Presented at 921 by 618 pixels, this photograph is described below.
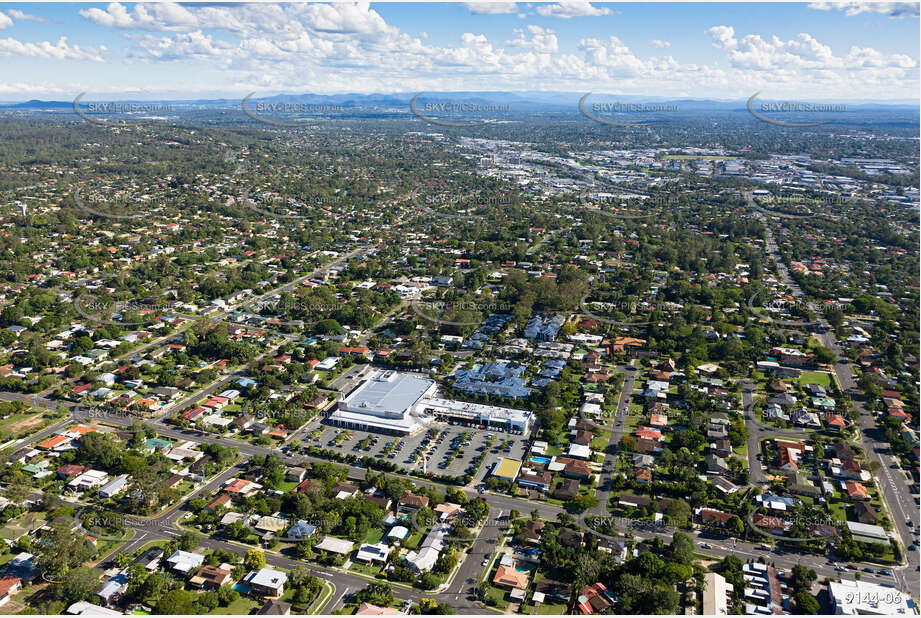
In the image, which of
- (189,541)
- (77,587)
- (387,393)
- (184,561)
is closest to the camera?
(77,587)

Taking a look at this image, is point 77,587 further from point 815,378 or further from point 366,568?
point 815,378

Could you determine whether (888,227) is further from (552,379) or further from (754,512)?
(754,512)

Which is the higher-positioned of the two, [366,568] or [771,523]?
[771,523]

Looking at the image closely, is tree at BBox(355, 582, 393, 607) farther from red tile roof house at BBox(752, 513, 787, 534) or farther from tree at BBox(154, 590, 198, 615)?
red tile roof house at BBox(752, 513, 787, 534)

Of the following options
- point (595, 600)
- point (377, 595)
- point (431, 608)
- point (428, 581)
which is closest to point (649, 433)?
point (595, 600)

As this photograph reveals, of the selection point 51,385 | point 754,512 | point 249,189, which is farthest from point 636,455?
point 249,189

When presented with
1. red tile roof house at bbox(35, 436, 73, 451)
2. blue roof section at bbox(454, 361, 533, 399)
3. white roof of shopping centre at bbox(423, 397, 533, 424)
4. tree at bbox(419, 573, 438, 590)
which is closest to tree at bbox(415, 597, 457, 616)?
tree at bbox(419, 573, 438, 590)
